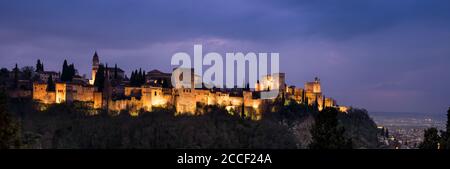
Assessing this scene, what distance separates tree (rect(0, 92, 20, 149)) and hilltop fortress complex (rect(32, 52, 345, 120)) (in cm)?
5175

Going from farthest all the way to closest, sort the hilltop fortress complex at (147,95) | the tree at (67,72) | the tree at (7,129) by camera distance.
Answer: the tree at (67,72) → the hilltop fortress complex at (147,95) → the tree at (7,129)

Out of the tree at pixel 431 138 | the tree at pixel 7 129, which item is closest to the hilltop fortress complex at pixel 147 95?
the tree at pixel 431 138

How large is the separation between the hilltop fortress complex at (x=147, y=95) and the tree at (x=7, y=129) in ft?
170

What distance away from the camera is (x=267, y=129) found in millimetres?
69250

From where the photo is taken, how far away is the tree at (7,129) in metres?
16.3

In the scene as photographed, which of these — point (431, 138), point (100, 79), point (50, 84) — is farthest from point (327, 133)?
point (50, 84)

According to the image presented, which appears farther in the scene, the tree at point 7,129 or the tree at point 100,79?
the tree at point 100,79

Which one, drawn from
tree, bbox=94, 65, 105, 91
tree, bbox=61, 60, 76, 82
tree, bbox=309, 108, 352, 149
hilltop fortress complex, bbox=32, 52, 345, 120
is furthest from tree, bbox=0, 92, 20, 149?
tree, bbox=61, 60, 76, 82

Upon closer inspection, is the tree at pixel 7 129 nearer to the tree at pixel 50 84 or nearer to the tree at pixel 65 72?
the tree at pixel 50 84

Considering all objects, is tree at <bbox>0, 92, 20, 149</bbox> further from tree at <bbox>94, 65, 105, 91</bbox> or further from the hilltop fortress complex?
tree at <bbox>94, 65, 105, 91</bbox>

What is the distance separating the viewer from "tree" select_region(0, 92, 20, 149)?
16.3m
